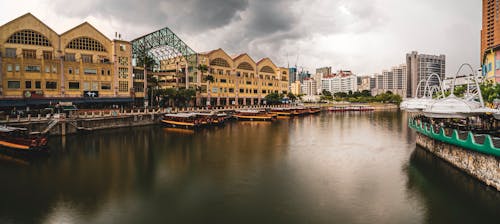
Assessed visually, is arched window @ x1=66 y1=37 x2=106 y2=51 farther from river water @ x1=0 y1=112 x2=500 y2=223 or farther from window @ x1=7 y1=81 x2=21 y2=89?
river water @ x1=0 y1=112 x2=500 y2=223

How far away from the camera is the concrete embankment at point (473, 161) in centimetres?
1945

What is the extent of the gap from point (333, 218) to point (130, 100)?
2412 inches

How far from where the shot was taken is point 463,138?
22.8m

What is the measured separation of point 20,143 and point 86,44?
122 feet

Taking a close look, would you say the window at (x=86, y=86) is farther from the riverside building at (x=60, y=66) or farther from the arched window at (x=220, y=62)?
the arched window at (x=220, y=62)

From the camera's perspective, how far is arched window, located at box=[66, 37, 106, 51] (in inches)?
2385

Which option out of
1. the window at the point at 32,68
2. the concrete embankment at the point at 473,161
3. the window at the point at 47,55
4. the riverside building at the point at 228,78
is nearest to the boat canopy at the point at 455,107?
the concrete embankment at the point at 473,161

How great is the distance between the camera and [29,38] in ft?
181

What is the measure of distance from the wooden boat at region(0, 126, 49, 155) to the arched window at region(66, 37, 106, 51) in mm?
32060

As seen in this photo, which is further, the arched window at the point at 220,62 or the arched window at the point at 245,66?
the arched window at the point at 245,66

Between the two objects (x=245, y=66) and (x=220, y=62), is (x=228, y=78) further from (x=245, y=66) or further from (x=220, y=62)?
(x=245, y=66)

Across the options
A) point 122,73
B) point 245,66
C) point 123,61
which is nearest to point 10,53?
point 122,73

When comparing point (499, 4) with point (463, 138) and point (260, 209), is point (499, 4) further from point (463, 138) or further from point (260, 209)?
point (260, 209)

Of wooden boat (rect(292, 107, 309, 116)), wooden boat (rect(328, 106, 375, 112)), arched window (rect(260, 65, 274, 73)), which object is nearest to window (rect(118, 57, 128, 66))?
wooden boat (rect(292, 107, 309, 116))
